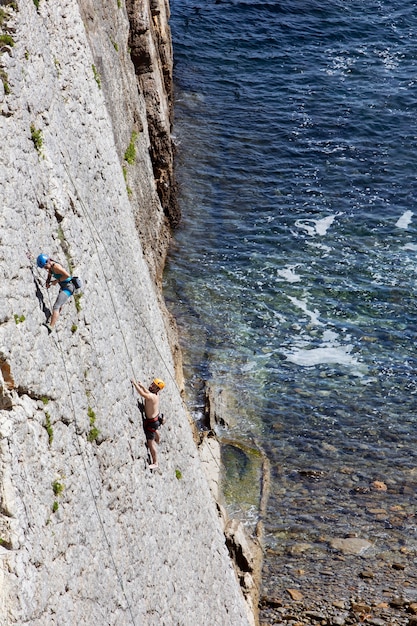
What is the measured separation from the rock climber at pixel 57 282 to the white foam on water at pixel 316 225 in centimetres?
1993

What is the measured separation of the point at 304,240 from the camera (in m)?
30.8

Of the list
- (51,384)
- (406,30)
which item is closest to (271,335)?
(51,384)

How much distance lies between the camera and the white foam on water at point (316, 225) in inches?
1233

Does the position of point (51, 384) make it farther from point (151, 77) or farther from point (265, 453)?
point (151, 77)

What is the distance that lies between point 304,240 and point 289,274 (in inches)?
90.9

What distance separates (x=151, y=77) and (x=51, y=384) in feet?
63.2

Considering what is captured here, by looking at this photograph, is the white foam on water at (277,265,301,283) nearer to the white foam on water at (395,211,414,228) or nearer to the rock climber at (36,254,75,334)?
the white foam on water at (395,211,414,228)

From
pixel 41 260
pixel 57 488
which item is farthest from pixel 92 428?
pixel 41 260

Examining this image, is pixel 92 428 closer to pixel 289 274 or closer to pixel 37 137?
pixel 37 137

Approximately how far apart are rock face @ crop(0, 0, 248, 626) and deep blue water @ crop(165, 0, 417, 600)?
5479 mm

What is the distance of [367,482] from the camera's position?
21.7m

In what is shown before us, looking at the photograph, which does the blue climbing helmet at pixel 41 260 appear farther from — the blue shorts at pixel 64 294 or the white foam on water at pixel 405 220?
the white foam on water at pixel 405 220

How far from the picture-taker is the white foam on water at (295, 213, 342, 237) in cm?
3131

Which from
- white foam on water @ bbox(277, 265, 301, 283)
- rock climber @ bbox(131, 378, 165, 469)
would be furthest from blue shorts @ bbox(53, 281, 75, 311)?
white foam on water @ bbox(277, 265, 301, 283)
